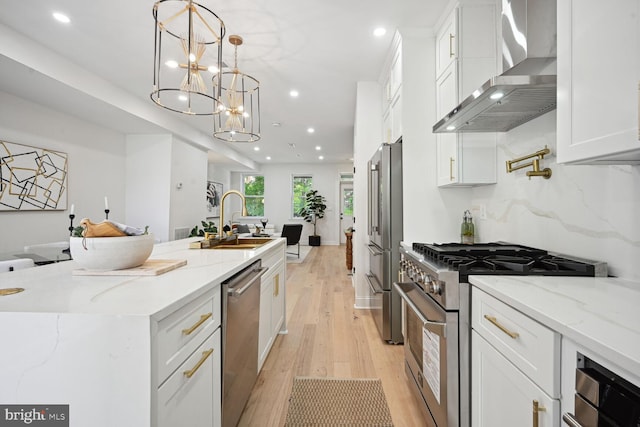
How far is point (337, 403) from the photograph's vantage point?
1.73m

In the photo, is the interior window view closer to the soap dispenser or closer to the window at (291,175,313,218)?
the soap dispenser

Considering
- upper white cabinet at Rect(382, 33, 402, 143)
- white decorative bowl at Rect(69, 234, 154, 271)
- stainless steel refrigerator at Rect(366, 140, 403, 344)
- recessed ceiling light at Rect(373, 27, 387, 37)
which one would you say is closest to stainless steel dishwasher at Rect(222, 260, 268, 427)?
white decorative bowl at Rect(69, 234, 154, 271)

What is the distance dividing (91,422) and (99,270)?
24.6 inches

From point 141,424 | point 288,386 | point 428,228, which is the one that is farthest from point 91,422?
point 428,228

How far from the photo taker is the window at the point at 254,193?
1031 cm

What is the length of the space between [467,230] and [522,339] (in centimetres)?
150

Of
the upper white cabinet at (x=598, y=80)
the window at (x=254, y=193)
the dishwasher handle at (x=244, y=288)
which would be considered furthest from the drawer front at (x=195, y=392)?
the window at (x=254, y=193)

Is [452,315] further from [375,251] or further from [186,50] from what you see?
[186,50]

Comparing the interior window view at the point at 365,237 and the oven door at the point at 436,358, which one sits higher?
the interior window view at the point at 365,237

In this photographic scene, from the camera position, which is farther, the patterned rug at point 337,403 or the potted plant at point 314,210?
the potted plant at point 314,210

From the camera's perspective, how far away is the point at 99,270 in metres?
1.18

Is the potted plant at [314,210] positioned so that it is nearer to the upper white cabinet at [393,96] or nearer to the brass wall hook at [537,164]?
the upper white cabinet at [393,96]

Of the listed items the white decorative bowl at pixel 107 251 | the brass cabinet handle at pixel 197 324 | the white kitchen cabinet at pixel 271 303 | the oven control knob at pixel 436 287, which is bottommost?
the white kitchen cabinet at pixel 271 303

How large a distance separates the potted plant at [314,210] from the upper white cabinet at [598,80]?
8644mm
